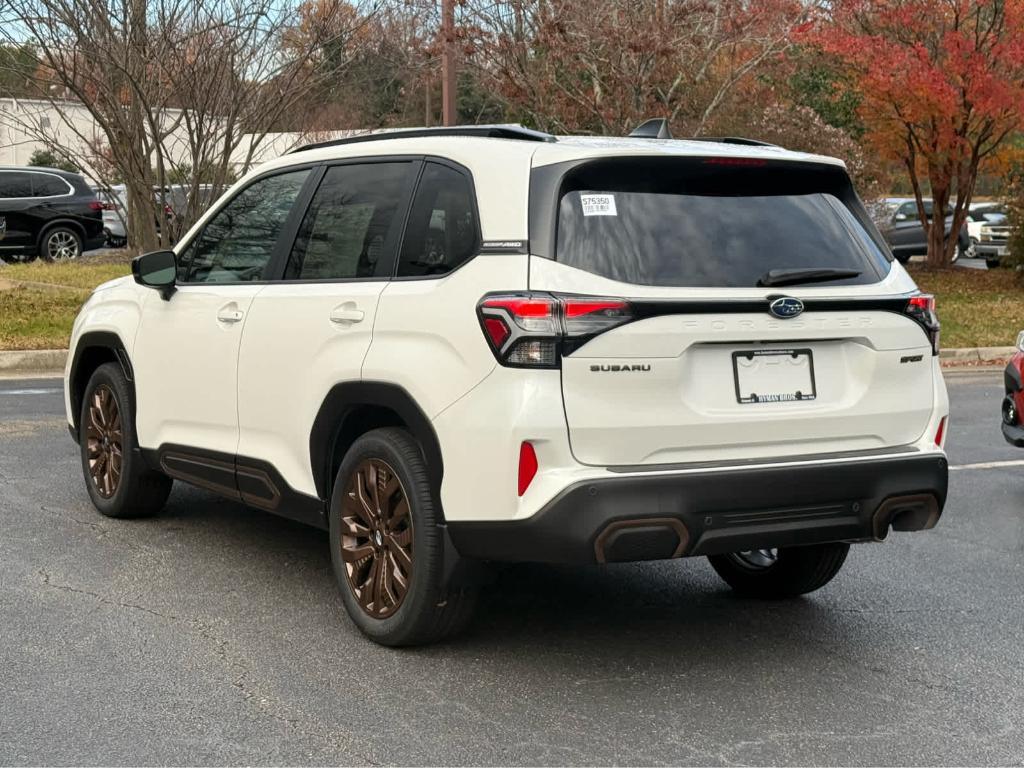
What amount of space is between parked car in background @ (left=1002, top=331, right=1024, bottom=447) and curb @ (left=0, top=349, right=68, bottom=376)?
906cm

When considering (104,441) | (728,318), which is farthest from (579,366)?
(104,441)

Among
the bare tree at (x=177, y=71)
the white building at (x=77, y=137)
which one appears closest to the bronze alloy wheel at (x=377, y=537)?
the white building at (x=77, y=137)

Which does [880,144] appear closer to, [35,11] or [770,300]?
[35,11]

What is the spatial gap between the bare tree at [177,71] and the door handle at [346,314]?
11362mm

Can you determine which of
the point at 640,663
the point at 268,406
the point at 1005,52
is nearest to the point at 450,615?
the point at 640,663

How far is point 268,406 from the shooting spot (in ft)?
18.2

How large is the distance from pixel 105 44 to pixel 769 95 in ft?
57.6

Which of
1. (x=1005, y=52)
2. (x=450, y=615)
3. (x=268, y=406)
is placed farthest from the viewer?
(x=1005, y=52)

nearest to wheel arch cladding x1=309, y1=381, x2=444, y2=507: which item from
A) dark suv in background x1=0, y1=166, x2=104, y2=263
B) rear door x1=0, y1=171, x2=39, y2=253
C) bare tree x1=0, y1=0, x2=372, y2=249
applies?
bare tree x1=0, y1=0, x2=372, y2=249

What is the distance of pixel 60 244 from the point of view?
24891 mm

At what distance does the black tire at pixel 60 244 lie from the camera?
24.8 metres

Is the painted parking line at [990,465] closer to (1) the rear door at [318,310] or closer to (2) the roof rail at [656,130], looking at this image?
(2) the roof rail at [656,130]

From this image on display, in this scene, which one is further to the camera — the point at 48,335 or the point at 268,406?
the point at 48,335

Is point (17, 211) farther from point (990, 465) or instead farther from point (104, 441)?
point (990, 465)
